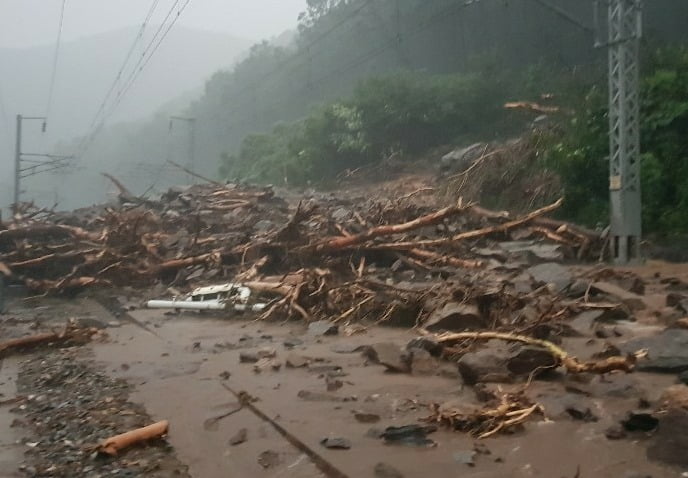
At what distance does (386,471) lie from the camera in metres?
3.63

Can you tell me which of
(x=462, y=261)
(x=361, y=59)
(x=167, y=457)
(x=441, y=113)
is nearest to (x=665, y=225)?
(x=462, y=261)

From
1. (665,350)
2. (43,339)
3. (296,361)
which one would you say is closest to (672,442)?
(665,350)

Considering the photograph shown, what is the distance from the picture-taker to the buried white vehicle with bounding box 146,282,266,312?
9656mm

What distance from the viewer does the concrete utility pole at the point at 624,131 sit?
12453 millimetres

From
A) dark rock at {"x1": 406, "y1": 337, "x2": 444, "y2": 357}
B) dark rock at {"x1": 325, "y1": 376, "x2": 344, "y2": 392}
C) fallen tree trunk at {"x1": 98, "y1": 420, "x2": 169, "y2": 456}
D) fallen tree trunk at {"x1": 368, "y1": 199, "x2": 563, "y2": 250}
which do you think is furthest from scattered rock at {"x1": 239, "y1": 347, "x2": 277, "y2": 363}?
fallen tree trunk at {"x1": 368, "y1": 199, "x2": 563, "y2": 250}

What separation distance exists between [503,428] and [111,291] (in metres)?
9.99

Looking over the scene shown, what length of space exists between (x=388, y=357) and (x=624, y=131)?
8567 millimetres

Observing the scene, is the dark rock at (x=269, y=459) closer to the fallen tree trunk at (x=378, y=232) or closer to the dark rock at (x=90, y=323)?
the dark rock at (x=90, y=323)

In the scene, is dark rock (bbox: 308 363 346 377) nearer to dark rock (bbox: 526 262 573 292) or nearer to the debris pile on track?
the debris pile on track

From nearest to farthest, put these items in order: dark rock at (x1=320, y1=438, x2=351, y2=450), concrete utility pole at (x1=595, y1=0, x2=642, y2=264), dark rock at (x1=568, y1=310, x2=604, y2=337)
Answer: dark rock at (x1=320, y1=438, x2=351, y2=450)
dark rock at (x1=568, y1=310, x2=604, y2=337)
concrete utility pole at (x1=595, y1=0, x2=642, y2=264)

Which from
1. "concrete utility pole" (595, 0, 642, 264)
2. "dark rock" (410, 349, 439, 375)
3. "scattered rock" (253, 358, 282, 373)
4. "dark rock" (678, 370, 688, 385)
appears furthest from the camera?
"concrete utility pole" (595, 0, 642, 264)

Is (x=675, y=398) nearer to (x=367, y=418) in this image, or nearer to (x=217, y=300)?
(x=367, y=418)

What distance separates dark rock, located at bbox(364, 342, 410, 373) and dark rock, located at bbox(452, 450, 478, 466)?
1.97 metres

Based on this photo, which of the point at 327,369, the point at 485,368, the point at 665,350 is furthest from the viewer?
the point at 327,369
